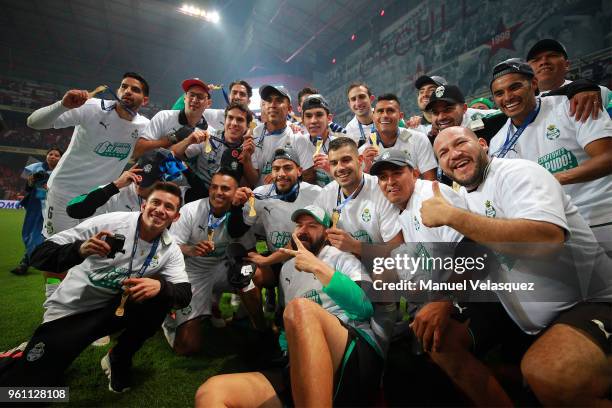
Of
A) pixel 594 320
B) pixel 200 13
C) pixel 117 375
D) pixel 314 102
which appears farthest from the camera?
pixel 200 13

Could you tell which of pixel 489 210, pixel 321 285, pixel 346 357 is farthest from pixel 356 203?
pixel 346 357

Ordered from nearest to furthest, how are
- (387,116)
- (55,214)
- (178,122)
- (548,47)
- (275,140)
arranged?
(548,47) < (55,214) < (387,116) < (178,122) < (275,140)

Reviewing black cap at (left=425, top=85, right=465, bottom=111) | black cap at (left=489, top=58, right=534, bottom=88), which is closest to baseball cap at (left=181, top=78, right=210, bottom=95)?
black cap at (left=425, top=85, right=465, bottom=111)

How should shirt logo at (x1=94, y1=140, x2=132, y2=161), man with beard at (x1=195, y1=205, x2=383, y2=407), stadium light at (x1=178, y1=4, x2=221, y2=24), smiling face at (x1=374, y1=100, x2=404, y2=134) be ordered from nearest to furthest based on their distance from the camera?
1. man with beard at (x1=195, y1=205, x2=383, y2=407)
2. shirt logo at (x1=94, y1=140, x2=132, y2=161)
3. smiling face at (x1=374, y1=100, x2=404, y2=134)
4. stadium light at (x1=178, y1=4, x2=221, y2=24)

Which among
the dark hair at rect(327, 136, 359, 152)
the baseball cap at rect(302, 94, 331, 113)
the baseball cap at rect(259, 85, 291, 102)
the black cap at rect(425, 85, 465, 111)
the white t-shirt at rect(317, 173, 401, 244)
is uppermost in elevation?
the baseball cap at rect(259, 85, 291, 102)

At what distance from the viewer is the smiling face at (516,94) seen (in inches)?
110

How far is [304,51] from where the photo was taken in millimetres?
26734

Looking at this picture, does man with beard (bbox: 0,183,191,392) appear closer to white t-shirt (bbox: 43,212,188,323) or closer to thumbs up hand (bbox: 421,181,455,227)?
white t-shirt (bbox: 43,212,188,323)

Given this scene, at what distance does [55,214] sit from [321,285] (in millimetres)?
3695

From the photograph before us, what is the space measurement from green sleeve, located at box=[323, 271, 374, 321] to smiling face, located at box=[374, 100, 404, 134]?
3.05 meters

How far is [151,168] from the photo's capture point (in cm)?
385

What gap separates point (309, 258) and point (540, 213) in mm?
1494

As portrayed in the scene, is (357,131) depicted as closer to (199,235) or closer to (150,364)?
(199,235)

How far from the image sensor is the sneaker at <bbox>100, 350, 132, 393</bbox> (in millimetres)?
2393
